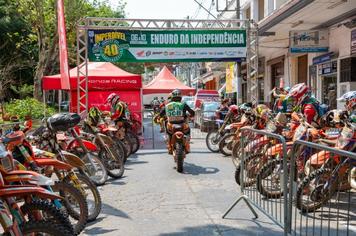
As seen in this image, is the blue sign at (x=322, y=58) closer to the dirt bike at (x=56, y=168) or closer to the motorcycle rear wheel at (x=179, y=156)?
the motorcycle rear wheel at (x=179, y=156)

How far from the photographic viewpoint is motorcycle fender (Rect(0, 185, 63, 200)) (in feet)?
11.2

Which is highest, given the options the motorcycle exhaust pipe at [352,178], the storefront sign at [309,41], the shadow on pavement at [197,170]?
the storefront sign at [309,41]

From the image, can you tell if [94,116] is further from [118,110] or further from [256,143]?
[256,143]

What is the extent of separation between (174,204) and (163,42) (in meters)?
7.78

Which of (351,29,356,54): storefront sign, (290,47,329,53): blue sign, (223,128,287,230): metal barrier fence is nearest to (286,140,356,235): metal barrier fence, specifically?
(223,128,287,230): metal barrier fence

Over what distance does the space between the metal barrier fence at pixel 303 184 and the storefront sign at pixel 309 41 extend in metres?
9.03

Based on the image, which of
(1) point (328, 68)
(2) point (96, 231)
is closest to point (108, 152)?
(2) point (96, 231)

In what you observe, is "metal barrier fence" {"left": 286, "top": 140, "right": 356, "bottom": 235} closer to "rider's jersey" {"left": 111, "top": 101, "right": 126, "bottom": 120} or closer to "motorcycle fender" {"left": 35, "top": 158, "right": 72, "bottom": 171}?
"motorcycle fender" {"left": 35, "top": 158, "right": 72, "bottom": 171}

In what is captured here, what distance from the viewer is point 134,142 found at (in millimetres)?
11766

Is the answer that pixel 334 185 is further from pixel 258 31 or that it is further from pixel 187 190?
pixel 258 31

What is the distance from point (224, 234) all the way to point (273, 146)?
115 centimetres

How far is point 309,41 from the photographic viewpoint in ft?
46.6

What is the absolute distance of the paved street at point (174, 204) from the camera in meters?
5.26

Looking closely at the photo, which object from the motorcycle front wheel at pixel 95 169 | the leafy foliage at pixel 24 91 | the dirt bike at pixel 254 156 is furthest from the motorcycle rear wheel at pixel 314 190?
the leafy foliage at pixel 24 91
